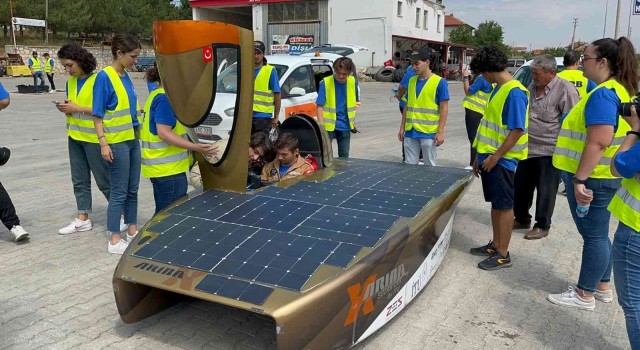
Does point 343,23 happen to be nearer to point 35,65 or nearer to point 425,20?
point 425,20

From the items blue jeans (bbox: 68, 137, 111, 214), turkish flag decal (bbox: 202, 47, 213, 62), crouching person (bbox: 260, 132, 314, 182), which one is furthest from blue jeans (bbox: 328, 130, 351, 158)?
turkish flag decal (bbox: 202, 47, 213, 62)

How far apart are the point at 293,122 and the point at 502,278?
2439 millimetres

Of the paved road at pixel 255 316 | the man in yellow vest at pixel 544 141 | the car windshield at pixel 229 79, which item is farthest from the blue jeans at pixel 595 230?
the car windshield at pixel 229 79

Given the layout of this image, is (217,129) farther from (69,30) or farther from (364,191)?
(69,30)

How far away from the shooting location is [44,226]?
5.14 meters

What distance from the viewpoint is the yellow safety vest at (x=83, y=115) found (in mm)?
4488

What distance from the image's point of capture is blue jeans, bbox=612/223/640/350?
2482mm

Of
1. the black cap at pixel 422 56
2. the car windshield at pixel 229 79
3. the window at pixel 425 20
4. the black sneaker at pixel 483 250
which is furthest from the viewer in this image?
the window at pixel 425 20

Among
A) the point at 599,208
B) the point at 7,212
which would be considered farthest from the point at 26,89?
the point at 599,208

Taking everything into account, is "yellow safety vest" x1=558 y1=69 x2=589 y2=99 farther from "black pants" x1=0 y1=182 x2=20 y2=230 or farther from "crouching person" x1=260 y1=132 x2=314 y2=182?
"black pants" x1=0 y1=182 x2=20 y2=230

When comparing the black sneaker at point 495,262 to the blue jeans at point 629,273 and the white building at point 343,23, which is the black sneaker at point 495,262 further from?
the white building at point 343,23

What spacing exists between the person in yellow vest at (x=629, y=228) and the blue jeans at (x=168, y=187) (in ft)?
10.2

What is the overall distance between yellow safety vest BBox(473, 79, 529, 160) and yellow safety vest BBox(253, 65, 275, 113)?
329cm

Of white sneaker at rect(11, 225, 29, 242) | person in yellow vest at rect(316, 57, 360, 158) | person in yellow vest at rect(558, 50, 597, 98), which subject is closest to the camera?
white sneaker at rect(11, 225, 29, 242)
